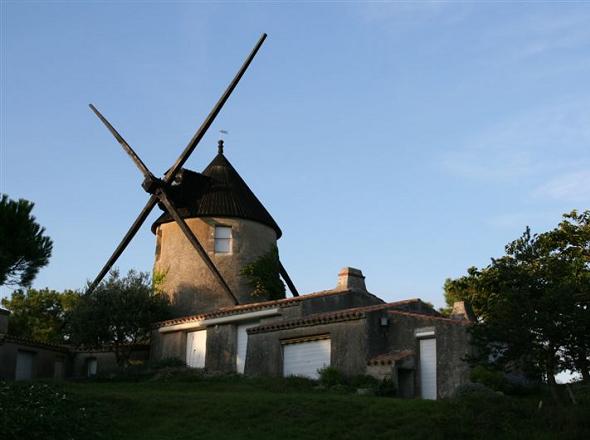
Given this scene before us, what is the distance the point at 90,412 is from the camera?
64.9ft

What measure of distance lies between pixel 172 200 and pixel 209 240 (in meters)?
3.00

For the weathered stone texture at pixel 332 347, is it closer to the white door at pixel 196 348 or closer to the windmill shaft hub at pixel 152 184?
the white door at pixel 196 348

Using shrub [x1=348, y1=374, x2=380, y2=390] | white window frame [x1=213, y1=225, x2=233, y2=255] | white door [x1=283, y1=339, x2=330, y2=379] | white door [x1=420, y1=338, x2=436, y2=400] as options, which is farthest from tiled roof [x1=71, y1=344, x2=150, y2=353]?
white door [x1=420, y1=338, x2=436, y2=400]

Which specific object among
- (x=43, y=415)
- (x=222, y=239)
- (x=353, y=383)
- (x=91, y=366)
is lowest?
(x=43, y=415)

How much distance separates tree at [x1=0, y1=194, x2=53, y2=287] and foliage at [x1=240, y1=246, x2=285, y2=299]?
477 inches

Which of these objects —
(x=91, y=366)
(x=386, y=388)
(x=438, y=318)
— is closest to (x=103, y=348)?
(x=91, y=366)

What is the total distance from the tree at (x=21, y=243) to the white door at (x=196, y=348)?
A: 909 cm

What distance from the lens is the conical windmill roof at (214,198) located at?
1507 inches

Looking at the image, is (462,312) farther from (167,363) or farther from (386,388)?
(167,363)

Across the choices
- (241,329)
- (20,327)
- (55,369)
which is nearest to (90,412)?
(241,329)

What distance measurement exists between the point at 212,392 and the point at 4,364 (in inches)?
536

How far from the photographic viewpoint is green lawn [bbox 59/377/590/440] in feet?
58.1

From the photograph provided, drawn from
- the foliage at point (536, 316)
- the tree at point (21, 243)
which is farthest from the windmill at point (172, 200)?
the foliage at point (536, 316)

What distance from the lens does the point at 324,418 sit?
19.0m
